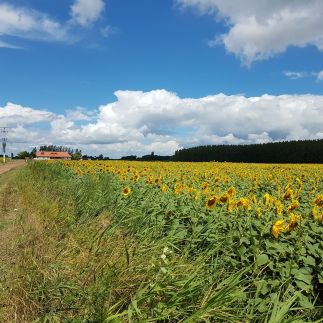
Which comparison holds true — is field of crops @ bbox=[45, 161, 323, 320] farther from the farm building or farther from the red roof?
the red roof

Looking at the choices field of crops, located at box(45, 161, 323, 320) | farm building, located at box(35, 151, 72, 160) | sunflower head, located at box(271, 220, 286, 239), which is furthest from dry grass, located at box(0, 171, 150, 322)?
farm building, located at box(35, 151, 72, 160)

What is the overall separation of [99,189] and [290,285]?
175 inches

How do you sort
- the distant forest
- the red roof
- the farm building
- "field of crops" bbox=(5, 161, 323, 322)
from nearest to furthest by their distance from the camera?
"field of crops" bbox=(5, 161, 323, 322) → the distant forest → the farm building → the red roof

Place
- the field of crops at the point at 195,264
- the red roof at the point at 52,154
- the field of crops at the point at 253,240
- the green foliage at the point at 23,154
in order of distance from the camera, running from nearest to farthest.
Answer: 1. the field of crops at the point at 195,264
2. the field of crops at the point at 253,240
3. the green foliage at the point at 23,154
4. the red roof at the point at 52,154

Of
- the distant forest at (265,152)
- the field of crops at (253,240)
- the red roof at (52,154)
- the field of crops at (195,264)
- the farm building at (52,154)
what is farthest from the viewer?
the red roof at (52,154)

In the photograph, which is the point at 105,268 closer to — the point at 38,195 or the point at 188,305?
the point at 188,305

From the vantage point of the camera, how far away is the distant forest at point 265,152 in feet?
135

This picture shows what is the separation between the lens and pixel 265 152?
47.1 m

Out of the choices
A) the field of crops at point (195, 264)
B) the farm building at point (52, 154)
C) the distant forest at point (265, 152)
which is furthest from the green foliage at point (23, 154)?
the field of crops at point (195, 264)

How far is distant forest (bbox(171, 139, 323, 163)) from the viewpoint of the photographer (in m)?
41.3

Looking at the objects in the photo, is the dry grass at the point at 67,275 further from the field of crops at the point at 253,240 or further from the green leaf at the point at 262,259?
the green leaf at the point at 262,259

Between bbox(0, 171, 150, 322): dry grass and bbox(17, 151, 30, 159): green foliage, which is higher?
bbox(17, 151, 30, 159): green foliage

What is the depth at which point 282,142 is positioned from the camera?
4612 cm

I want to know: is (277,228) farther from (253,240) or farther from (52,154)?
(52,154)
